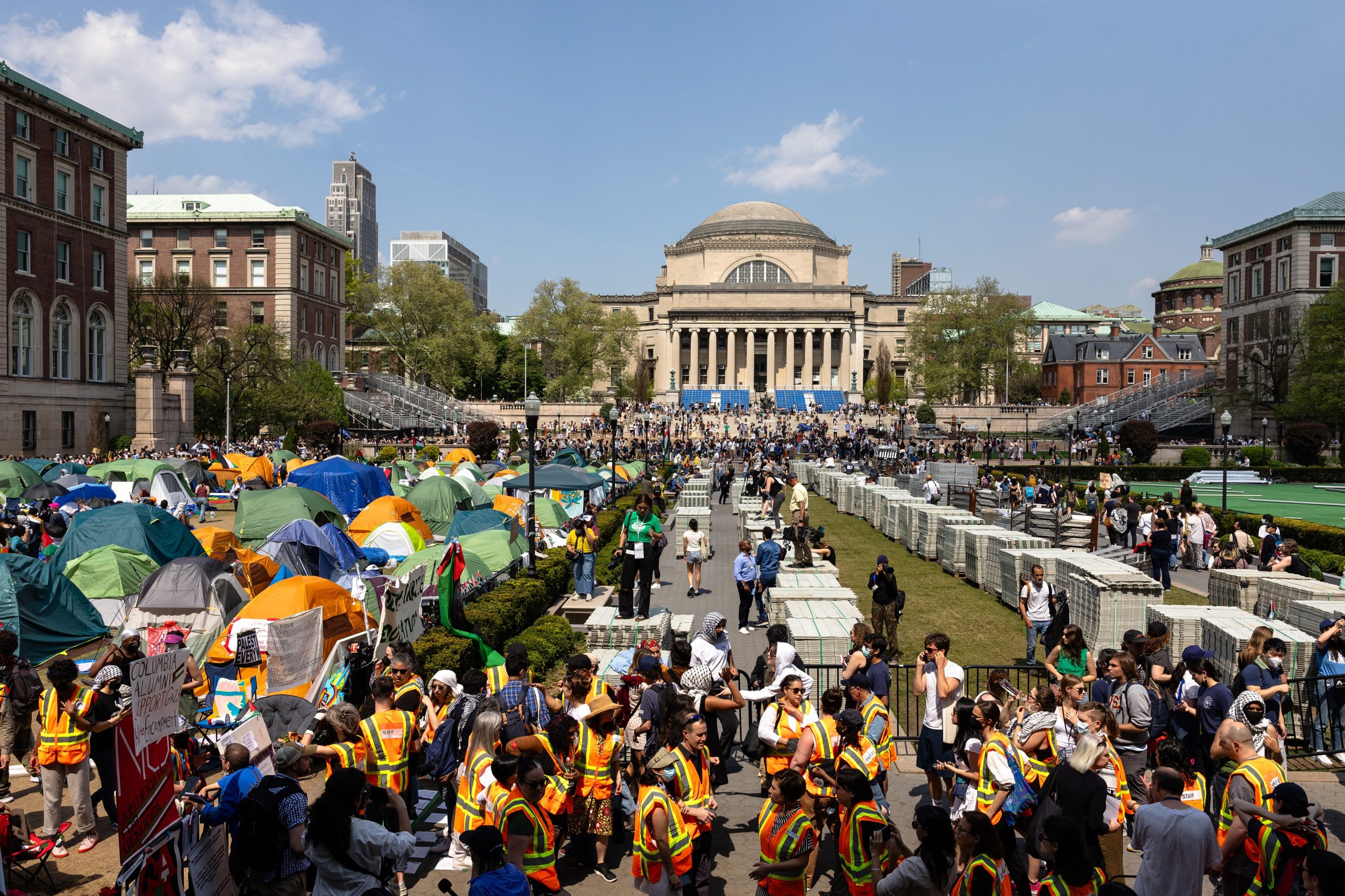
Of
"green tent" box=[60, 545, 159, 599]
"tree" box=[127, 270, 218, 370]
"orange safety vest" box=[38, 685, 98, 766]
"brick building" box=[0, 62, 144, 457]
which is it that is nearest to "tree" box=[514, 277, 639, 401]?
"tree" box=[127, 270, 218, 370]

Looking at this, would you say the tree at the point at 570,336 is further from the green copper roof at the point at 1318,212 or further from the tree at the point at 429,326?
the green copper roof at the point at 1318,212

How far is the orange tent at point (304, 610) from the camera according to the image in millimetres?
11553

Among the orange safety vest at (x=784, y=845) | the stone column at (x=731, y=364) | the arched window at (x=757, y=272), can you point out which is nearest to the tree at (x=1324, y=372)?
the orange safety vest at (x=784, y=845)

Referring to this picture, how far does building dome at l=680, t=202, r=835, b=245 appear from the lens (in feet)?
406

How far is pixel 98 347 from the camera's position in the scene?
4738cm

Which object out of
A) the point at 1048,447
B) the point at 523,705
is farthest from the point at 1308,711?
the point at 1048,447

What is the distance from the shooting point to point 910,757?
10.3m

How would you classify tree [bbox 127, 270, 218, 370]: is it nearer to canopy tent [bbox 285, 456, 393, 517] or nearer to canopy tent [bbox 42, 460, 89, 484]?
canopy tent [bbox 42, 460, 89, 484]

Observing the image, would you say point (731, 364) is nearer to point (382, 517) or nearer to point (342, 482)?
point (342, 482)

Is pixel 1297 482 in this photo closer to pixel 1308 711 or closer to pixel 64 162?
pixel 1308 711

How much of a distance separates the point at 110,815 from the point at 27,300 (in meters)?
43.1

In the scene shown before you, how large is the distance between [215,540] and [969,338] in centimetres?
7714

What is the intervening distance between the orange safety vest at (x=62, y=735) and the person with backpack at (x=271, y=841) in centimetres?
323

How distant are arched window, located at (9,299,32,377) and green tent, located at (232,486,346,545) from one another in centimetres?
2546
